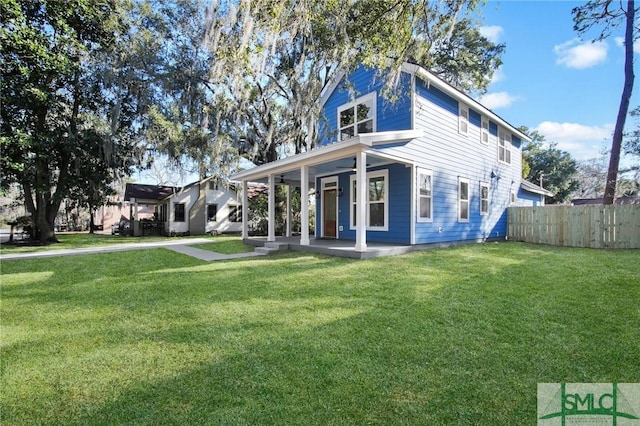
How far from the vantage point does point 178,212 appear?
66.0ft

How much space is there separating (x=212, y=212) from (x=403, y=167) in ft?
49.9

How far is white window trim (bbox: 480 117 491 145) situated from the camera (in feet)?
38.5

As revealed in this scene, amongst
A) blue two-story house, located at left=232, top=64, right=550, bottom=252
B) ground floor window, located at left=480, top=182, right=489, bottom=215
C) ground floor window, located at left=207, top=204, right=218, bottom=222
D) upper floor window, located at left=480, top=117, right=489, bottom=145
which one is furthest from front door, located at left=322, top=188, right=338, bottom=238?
ground floor window, located at left=207, top=204, right=218, bottom=222

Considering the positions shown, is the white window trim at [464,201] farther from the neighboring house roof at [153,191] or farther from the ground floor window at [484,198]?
the neighboring house roof at [153,191]

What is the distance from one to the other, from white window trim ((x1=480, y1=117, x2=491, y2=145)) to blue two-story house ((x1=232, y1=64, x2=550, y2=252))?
0.04 metres

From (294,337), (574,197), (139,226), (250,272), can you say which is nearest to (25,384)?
(294,337)

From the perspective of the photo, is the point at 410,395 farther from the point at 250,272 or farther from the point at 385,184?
the point at 385,184

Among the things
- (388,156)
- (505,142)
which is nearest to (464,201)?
(388,156)

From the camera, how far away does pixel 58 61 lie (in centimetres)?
1231

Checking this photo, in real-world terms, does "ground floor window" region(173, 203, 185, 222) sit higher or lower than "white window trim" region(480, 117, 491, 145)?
lower

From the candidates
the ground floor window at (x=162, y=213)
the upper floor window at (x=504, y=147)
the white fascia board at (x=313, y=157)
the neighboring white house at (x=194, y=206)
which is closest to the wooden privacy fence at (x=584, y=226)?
the upper floor window at (x=504, y=147)

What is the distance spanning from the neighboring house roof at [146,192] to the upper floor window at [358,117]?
1349cm

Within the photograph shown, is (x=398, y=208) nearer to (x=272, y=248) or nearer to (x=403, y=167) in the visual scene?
(x=403, y=167)

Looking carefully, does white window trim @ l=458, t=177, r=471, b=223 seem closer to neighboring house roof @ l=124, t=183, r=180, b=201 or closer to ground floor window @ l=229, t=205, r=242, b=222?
ground floor window @ l=229, t=205, r=242, b=222
